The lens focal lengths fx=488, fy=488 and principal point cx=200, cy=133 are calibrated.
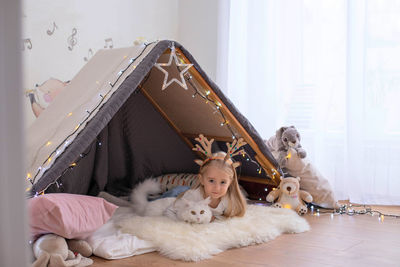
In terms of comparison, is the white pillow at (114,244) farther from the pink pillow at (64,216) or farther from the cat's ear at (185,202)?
the cat's ear at (185,202)

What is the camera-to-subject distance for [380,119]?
10.7ft

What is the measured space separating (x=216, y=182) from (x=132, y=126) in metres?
0.95

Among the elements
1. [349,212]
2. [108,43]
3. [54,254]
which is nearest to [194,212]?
[54,254]

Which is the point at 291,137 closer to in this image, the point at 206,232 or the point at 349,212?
the point at 349,212

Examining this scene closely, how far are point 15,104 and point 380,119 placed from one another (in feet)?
10.4

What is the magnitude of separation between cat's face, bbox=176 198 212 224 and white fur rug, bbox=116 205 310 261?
0.04 meters

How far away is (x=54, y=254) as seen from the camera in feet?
5.83

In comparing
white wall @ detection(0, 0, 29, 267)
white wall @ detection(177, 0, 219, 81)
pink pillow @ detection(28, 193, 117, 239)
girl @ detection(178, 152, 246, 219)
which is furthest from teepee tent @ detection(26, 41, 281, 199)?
white wall @ detection(0, 0, 29, 267)

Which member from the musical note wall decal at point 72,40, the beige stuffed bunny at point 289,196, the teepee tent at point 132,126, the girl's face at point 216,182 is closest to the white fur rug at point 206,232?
the girl's face at point 216,182

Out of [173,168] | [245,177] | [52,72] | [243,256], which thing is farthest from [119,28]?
[243,256]

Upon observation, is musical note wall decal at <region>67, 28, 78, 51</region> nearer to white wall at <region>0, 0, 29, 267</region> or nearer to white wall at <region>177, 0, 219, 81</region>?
white wall at <region>177, 0, 219, 81</region>

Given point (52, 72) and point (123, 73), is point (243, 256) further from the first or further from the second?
point (52, 72)

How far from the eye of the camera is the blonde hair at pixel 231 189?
2.44m

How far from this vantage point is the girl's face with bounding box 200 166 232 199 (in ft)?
7.89
